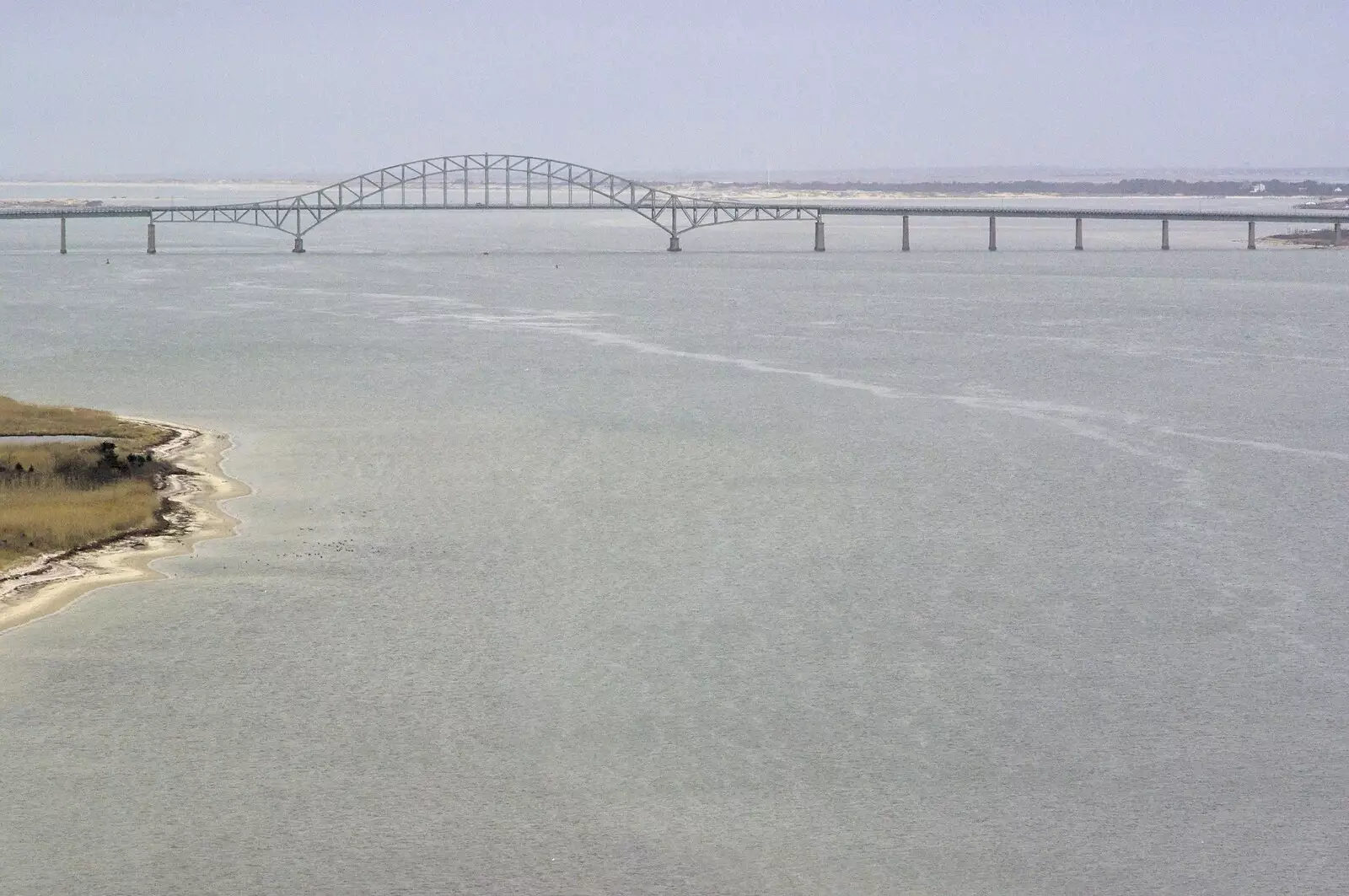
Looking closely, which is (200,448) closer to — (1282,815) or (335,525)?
(335,525)

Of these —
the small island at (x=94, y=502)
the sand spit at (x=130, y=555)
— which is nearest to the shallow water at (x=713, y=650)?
the sand spit at (x=130, y=555)

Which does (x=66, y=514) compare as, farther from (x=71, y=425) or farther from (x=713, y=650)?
(x=713, y=650)

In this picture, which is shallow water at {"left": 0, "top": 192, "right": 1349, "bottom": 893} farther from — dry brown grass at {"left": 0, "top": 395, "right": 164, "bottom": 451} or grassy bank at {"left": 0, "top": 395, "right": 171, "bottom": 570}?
dry brown grass at {"left": 0, "top": 395, "right": 164, "bottom": 451}

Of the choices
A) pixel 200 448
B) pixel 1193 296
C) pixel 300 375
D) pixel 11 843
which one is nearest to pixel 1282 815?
pixel 11 843

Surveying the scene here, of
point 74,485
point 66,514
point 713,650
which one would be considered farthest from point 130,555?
point 713,650

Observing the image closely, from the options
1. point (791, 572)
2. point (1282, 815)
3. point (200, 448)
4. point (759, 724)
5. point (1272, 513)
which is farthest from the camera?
point (200, 448)

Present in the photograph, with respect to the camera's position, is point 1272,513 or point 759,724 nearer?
point 759,724

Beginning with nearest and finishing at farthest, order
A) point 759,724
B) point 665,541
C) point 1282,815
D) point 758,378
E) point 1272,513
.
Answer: point 1282,815
point 759,724
point 665,541
point 1272,513
point 758,378
